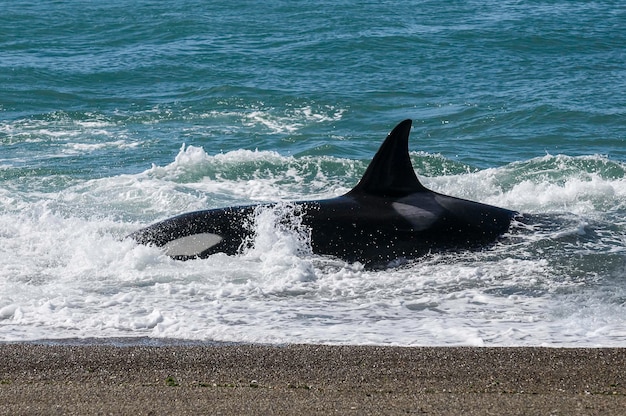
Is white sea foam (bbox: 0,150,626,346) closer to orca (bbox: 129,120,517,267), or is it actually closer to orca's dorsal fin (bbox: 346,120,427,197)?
orca (bbox: 129,120,517,267)

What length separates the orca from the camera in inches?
458

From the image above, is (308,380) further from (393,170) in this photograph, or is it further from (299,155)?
(299,155)

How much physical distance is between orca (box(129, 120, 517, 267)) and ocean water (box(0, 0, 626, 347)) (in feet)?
0.74

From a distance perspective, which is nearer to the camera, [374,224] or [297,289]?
[297,289]

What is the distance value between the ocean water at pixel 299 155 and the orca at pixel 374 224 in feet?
0.74

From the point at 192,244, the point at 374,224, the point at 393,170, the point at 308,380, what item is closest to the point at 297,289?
the point at 374,224

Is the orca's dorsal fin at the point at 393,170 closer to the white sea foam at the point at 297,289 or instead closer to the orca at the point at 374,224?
the orca at the point at 374,224

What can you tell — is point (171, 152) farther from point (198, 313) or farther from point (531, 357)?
point (531, 357)

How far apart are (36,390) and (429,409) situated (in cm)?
285


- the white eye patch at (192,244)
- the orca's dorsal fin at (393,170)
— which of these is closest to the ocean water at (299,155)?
the white eye patch at (192,244)

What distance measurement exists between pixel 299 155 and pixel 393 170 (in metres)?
8.27

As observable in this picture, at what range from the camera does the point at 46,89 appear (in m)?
27.8

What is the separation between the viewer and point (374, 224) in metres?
11.8

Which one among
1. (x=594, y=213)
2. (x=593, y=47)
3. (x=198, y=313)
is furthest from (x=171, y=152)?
(x=593, y=47)
